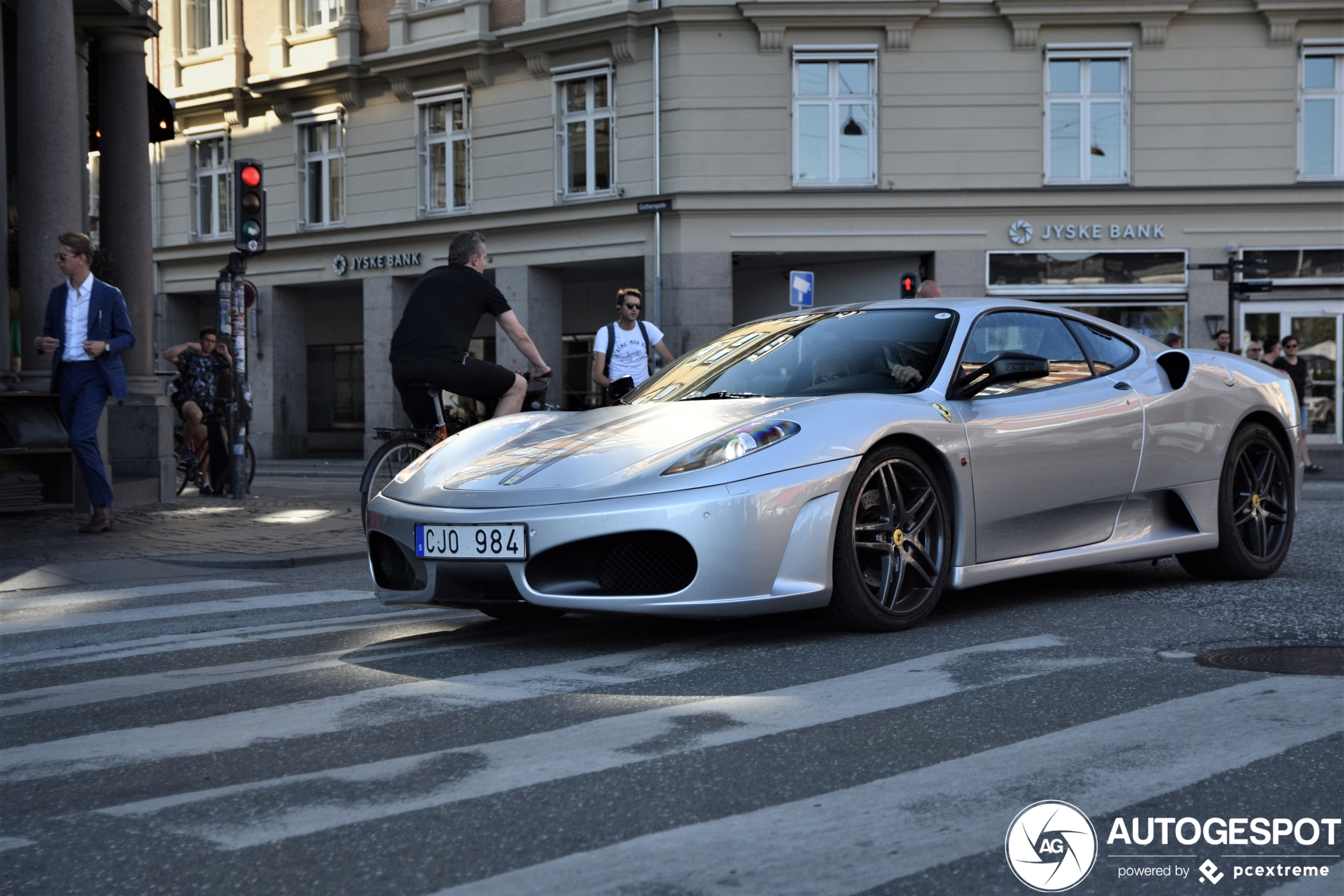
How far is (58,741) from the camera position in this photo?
3691mm

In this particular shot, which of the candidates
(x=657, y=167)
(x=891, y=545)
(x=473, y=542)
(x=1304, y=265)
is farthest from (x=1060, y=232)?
(x=473, y=542)

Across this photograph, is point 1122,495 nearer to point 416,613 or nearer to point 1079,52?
point 416,613

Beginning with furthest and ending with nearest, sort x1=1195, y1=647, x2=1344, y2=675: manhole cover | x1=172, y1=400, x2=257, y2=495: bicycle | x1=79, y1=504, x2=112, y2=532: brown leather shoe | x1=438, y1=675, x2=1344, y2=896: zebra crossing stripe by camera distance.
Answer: x1=172, y1=400, x2=257, y2=495: bicycle, x1=79, y1=504, x2=112, y2=532: brown leather shoe, x1=1195, y1=647, x2=1344, y2=675: manhole cover, x1=438, y1=675, x2=1344, y2=896: zebra crossing stripe

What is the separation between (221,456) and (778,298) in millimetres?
12480

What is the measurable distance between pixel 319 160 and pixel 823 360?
24.3m

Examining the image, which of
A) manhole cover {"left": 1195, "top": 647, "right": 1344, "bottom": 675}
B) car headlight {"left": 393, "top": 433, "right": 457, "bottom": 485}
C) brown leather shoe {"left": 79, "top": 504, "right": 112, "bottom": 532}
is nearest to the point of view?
manhole cover {"left": 1195, "top": 647, "right": 1344, "bottom": 675}

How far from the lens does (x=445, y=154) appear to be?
26547mm

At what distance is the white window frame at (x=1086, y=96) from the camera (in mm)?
22766

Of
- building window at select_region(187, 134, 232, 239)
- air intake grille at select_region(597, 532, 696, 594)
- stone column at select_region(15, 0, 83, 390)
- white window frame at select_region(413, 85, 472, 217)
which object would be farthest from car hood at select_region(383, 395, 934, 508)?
building window at select_region(187, 134, 232, 239)

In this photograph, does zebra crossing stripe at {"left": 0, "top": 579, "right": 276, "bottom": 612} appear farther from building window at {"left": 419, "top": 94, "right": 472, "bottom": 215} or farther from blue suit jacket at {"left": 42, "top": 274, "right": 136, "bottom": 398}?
building window at {"left": 419, "top": 94, "right": 472, "bottom": 215}

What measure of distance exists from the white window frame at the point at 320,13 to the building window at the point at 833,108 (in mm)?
9733

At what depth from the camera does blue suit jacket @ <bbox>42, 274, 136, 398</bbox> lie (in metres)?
9.61

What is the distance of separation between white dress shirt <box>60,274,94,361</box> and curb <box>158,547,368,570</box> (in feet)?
6.66

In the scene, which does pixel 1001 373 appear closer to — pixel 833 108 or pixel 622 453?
pixel 622 453
